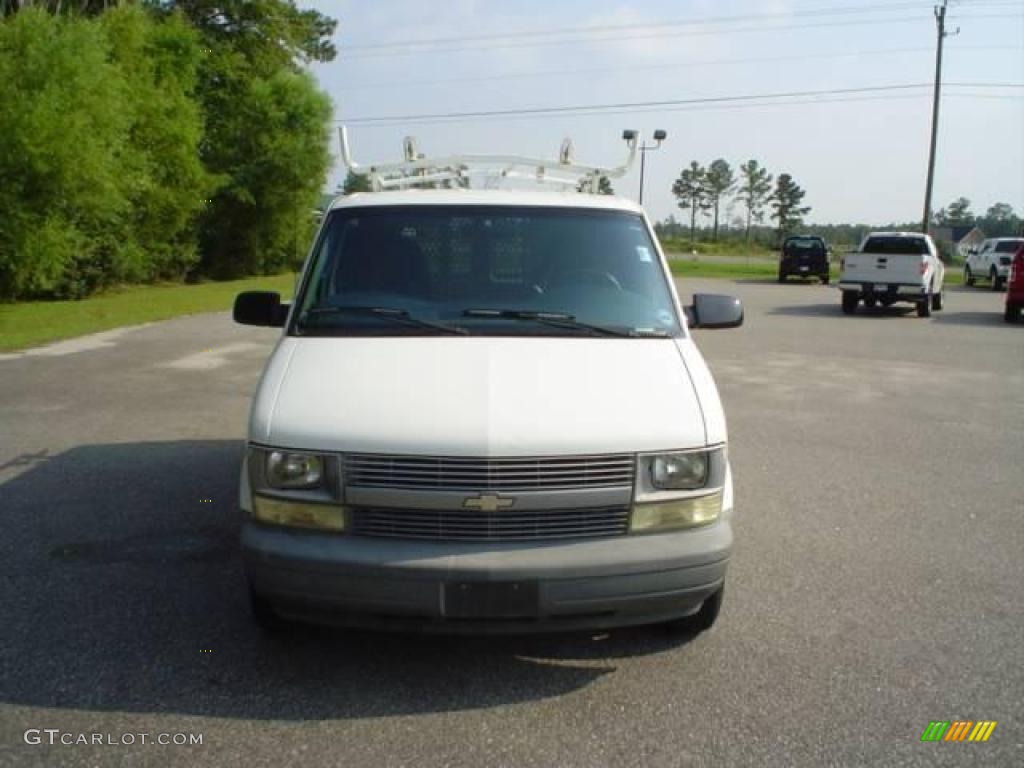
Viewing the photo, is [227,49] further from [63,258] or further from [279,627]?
[279,627]

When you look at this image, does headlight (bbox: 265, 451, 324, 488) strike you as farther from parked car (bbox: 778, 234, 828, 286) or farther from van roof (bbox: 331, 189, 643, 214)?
parked car (bbox: 778, 234, 828, 286)

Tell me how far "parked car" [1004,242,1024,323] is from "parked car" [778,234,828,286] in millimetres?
14285

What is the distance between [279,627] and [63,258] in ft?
59.6

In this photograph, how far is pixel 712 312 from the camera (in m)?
4.95

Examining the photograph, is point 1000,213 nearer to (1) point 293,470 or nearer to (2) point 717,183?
(2) point 717,183

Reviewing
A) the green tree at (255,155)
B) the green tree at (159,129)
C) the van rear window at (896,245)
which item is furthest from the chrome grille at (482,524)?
the green tree at (255,155)

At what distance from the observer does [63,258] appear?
756 inches

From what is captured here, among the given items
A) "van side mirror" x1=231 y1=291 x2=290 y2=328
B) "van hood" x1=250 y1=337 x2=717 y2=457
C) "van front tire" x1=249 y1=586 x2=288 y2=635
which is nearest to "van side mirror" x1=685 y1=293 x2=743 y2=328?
"van hood" x1=250 y1=337 x2=717 y2=457

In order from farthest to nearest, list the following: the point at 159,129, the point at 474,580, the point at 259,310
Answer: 1. the point at 159,129
2. the point at 259,310
3. the point at 474,580

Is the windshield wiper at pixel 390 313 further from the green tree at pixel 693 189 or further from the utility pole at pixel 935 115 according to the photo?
the green tree at pixel 693 189

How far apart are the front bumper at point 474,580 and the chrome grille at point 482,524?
3 centimetres

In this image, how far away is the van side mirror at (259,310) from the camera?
4902mm

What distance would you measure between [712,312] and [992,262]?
32.0 metres

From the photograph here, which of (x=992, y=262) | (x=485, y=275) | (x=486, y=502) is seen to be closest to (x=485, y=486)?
(x=486, y=502)
